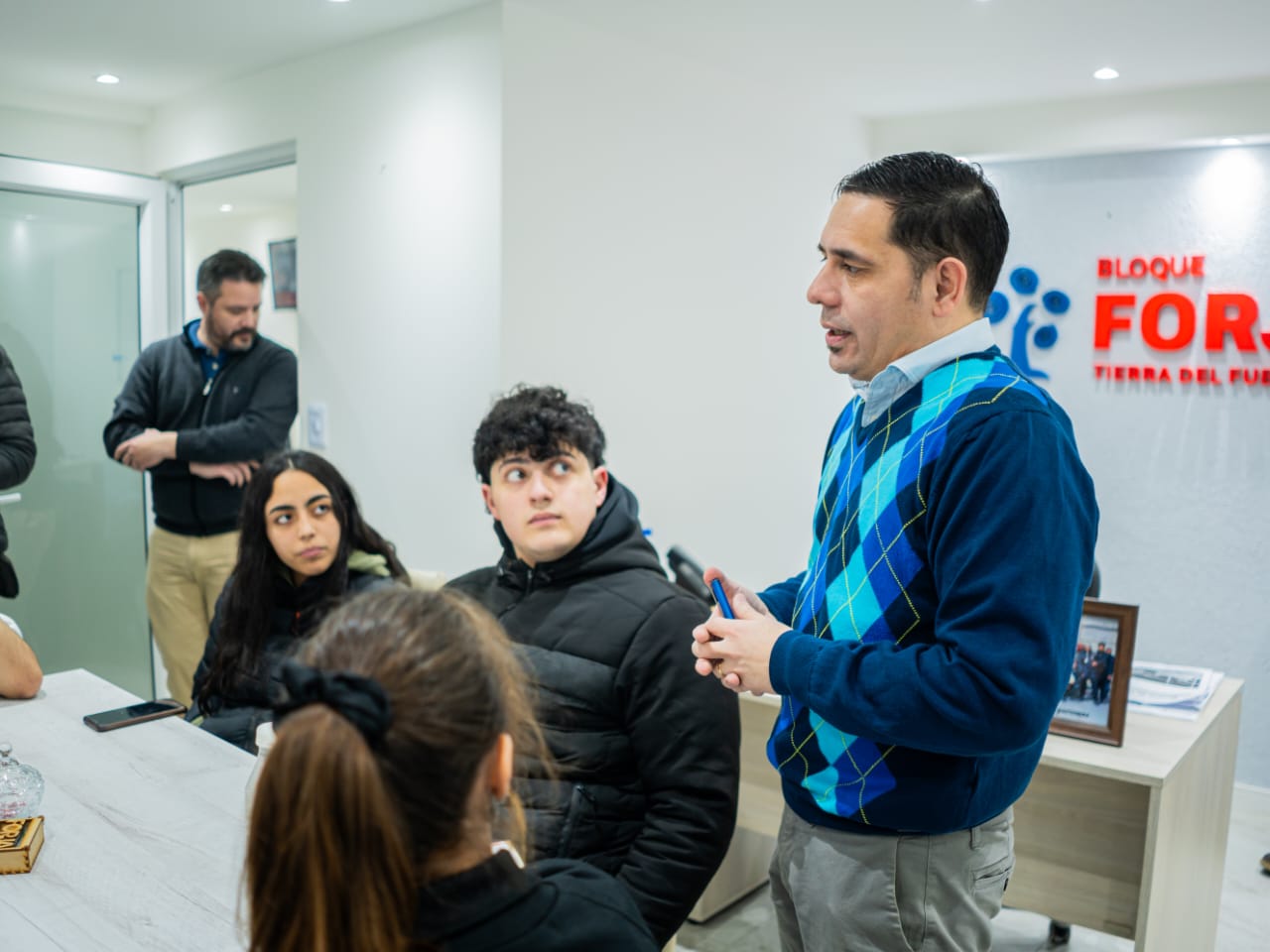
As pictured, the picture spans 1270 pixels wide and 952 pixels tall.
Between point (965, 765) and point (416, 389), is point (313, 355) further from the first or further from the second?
point (965, 765)

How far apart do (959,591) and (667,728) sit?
24.3 inches

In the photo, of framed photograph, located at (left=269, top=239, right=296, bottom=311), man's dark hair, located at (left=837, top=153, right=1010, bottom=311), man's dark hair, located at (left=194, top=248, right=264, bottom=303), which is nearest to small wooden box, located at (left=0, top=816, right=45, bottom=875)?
man's dark hair, located at (left=837, top=153, right=1010, bottom=311)

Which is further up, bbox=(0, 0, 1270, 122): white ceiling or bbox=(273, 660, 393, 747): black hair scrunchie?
bbox=(0, 0, 1270, 122): white ceiling

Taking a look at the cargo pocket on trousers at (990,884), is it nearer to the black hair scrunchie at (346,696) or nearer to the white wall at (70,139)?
the black hair scrunchie at (346,696)

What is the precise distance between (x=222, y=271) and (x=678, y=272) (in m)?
1.49

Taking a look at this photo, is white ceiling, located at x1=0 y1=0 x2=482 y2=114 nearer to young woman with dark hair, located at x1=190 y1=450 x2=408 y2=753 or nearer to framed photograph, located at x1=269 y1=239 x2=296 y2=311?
framed photograph, located at x1=269 y1=239 x2=296 y2=311

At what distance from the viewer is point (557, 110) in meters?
3.21

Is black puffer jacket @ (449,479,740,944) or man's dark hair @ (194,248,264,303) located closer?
black puffer jacket @ (449,479,740,944)

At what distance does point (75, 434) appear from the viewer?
13.5 feet

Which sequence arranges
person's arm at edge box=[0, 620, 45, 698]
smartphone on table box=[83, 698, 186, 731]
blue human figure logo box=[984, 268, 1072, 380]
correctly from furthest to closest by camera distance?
blue human figure logo box=[984, 268, 1072, 380] < person's arm at edge box=[0, 620, 45, 698] < smartphone on table box=[83, 698, 186, 731]

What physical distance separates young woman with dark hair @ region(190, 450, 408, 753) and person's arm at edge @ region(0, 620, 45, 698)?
1.07 feet

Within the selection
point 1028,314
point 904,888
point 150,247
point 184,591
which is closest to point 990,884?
point 904,888

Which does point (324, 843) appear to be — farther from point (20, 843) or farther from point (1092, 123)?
point (1092, 123)

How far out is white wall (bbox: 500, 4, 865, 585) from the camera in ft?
10.5
